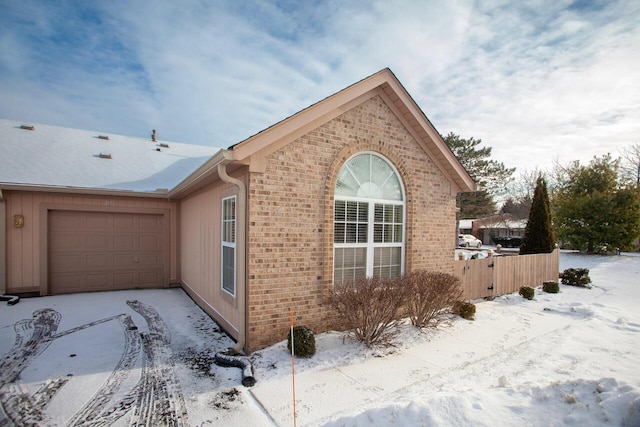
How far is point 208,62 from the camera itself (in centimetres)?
887

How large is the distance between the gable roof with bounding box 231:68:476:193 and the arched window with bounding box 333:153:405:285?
114 centimetres

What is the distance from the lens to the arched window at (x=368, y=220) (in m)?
6.46

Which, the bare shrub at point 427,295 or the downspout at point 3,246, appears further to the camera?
the downspout at point 3,246

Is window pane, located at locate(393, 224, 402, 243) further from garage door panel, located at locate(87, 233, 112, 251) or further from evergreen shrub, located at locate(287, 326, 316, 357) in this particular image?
garage door panel, located at locate(87, 233, 112, 251)

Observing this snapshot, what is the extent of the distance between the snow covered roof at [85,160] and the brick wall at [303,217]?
6266mm

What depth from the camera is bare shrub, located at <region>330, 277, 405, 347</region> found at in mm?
5344

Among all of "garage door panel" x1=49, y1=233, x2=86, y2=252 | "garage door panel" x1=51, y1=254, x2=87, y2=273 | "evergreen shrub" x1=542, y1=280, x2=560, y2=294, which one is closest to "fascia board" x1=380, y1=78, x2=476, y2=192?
"evergreen shrub" x1=542, y1=280, x2=560, y2=294

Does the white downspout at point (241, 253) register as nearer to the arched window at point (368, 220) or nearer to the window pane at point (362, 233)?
the arched window at point (368, 220)

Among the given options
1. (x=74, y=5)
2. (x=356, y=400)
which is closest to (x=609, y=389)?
(x=356, y=400)

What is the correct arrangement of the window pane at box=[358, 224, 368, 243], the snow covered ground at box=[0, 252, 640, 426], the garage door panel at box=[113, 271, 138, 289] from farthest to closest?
1. the garage door panel at box=[113, 271, 138, 289]
2. the window pane at box=[358, 224, 368, 243]
3. the snow covered ground at box=[0, 252, 640, 426]

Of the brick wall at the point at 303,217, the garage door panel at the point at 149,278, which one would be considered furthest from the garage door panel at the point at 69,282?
the brick wall at the point at 303,217

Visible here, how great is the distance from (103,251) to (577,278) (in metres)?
17.0

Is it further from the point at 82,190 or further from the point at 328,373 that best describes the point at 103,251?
the point at 328,373

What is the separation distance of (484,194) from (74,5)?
97.2ft
